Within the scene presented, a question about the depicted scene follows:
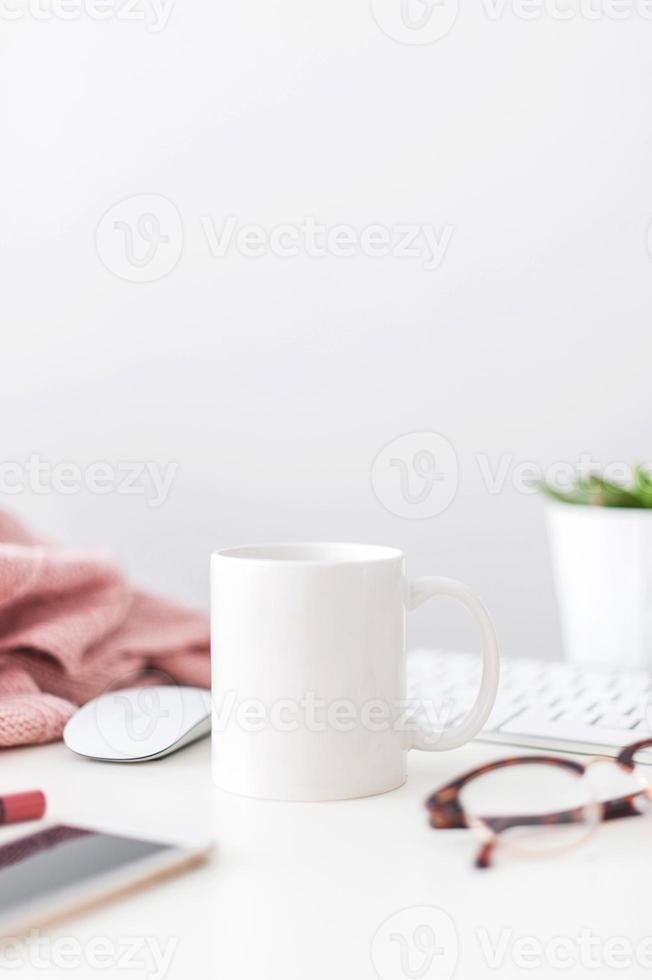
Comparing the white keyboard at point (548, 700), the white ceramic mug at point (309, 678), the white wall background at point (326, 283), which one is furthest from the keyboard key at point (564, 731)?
the white wall background at point (326, 283)

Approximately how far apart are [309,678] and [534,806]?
0.12 metres

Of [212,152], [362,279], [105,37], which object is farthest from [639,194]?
[105,37]

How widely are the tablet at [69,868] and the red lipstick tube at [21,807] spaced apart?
0.02 metres

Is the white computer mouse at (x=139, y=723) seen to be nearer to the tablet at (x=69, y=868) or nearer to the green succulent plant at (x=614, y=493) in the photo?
the tablet at (x=69, y=868)

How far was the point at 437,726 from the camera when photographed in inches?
24.7

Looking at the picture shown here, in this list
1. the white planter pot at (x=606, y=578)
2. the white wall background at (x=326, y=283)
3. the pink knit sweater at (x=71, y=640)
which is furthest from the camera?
the white wall background at (x=326, y=283)

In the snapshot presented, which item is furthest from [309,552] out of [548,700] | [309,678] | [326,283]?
[326,283]

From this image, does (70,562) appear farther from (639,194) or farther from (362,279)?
(639,194)

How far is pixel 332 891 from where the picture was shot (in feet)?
1.38

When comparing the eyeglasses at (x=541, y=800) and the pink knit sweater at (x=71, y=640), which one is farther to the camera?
the pink knit sweater at (x=71, y=640)

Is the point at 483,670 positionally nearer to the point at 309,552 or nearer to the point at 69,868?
the point at 309,552

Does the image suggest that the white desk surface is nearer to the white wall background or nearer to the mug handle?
the mug handle

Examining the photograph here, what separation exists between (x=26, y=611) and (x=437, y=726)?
0.27 meters

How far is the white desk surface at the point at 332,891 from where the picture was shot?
37 cm
